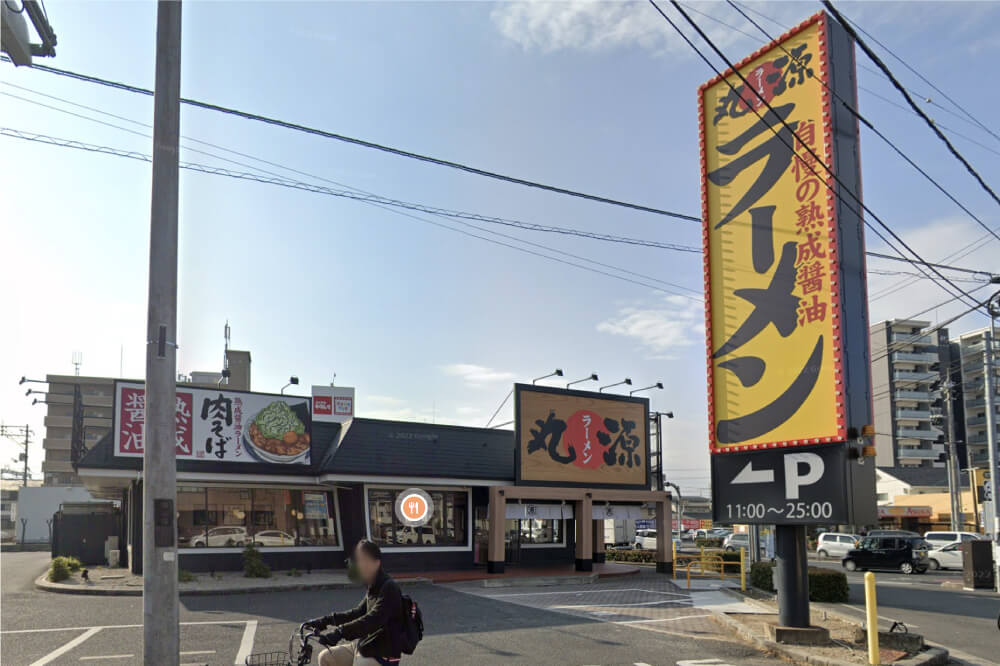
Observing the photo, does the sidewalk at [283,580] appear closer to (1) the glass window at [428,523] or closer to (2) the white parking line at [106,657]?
(1) the glass window at [428,523]

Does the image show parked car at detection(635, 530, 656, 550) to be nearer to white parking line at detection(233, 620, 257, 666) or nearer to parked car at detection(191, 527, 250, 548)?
parked car at detection(191, 527, 250, 548)

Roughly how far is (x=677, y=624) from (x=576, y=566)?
1290cm

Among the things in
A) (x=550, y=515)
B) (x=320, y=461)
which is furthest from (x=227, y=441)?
(x=550, y=515)

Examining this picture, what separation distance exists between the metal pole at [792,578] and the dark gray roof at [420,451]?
14.7m

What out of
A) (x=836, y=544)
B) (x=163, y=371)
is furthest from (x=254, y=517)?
(x=836, y=544)

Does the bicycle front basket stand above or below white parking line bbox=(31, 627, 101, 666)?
above

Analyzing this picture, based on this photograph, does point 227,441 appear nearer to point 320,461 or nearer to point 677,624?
point 320,461

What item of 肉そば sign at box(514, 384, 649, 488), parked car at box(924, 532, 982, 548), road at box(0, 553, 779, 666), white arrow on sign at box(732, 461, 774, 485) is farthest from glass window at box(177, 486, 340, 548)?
parked car at box(924, 532, 982, 548)

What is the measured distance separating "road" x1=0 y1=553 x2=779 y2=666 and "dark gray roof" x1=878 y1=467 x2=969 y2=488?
200 feet

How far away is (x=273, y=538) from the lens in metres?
25.2

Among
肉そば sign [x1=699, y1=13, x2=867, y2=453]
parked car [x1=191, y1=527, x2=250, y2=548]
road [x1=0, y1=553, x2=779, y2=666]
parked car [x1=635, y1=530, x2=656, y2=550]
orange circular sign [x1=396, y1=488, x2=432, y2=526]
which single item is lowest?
parked car [x1=635, y1=530, x2=656, y2=550]

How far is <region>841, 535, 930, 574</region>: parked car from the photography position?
3459cm

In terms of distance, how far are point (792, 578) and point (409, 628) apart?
832cm

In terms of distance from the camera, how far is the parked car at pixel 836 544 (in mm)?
42566
